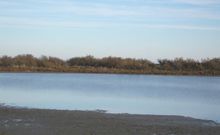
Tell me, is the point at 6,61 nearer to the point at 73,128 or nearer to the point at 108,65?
the point at 108,65

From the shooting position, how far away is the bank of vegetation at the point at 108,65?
4136 inches

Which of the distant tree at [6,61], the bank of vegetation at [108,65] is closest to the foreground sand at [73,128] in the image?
the bank of vegetation at [108,65]

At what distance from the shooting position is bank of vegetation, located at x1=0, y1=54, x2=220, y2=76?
10506 cm

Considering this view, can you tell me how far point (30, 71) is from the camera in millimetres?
110250

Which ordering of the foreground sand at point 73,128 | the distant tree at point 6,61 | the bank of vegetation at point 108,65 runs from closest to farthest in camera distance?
the foreground sand at point 73,128, the bank of vegetation at point 108,65, the distant tree at point 6,61

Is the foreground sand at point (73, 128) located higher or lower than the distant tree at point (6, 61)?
lower

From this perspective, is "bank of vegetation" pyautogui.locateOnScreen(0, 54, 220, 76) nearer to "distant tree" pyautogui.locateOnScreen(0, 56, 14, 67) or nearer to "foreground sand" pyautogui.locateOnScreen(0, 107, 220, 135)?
"distant tree" pyautogui.locateOnScreen(0, 56, 14, 67)

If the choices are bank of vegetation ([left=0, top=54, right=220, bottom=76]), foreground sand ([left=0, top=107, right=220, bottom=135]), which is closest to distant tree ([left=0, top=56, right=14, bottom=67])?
bank of vegetation ([left=0, top=54, right=220, bottom=76])

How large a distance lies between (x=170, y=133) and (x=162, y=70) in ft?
296

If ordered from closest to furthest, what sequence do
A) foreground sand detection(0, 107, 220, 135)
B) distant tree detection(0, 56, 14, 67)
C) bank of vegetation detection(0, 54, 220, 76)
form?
Result: foreground sand detection(0, 107, 220, 135), bank of vegetation detection(0, 54, 220, 76), distant tree detection(0, 56, 14, 67)

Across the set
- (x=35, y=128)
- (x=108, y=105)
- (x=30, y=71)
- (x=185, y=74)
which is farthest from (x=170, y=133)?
(x=30, y=71)

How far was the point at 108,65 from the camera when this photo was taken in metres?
112

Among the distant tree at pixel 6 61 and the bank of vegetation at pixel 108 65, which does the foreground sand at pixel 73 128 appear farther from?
the distant tree at pixel 6 61

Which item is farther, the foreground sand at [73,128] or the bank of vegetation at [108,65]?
the bank of vegetation at [108,65]
